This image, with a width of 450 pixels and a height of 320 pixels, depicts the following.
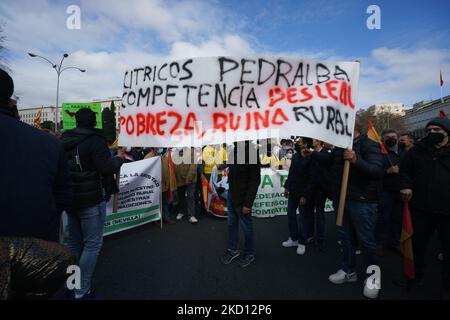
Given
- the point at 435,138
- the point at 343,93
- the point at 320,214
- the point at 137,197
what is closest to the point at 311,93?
the point at 343,93

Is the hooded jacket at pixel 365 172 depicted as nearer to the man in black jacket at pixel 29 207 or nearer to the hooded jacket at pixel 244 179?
the hooded jacket at pixel 244 179

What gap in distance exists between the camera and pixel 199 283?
10.3 ft

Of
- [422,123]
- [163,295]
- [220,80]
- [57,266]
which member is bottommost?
[163,295]

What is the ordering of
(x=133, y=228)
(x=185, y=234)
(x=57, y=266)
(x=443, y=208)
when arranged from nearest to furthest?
(x=57, y=266)
(x=443, y=208)
(x=185, y=234)
(x=133, y=228)

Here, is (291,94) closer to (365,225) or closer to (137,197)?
(365,225)

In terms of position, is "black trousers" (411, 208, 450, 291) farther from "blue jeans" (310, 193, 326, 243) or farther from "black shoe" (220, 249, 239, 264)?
"black shoe" (220, 249, 239, 264)

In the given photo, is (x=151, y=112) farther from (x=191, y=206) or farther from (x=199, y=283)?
A: (x=191, y=206)

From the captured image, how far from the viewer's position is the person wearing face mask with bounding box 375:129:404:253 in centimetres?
432

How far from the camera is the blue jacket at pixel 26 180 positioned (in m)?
1.45

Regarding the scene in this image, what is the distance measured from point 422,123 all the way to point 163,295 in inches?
2890

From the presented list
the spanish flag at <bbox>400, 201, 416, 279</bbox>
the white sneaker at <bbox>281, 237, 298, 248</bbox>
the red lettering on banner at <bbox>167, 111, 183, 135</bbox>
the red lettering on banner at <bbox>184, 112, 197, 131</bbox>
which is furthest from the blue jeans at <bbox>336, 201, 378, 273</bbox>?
the red lettering on banner at <bbox>167, 111, 183, 135</bbox>

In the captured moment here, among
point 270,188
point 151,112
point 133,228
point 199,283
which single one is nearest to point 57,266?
point 151,112

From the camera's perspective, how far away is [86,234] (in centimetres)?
268

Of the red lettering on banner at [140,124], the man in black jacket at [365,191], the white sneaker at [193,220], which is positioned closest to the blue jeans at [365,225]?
the man in black jacket at [365,191]
